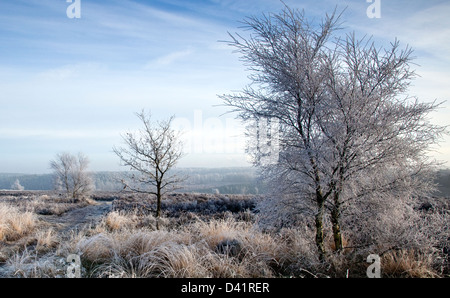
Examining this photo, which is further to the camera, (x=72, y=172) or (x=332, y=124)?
(x=72, y=172)

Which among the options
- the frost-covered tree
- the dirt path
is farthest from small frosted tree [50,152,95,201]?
the frost-covered tree

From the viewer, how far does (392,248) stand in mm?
4488

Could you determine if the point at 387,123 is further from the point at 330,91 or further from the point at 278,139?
the point at 278,139

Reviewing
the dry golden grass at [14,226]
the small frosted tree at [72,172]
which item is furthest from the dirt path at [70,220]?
the small frosted tree at [72,172]

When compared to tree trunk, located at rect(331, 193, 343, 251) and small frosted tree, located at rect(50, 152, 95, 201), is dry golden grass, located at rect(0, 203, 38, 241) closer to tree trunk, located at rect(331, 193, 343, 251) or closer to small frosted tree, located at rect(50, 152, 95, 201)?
tree trunk, located at rect(331, 193, 343, 251)

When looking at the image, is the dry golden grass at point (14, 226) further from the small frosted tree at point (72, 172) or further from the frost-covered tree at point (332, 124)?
the small frosted tree at point (72, 172)

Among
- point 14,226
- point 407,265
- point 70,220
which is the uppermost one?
point 407,265

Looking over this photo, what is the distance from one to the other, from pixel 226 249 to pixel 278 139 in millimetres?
2154

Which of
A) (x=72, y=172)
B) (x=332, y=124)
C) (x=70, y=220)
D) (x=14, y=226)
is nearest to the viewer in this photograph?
(x=332, y=124)

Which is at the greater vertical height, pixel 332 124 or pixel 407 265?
pixel 332 124

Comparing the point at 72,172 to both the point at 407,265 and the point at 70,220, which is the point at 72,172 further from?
the point at 407,265

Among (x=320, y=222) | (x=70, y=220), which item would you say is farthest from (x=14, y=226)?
(x=320, y=222)

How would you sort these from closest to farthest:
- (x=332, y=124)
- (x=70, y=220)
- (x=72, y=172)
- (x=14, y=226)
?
1. (x=332, y=124)
2. (x=14, y=226)
3. (x=70, y=220)
4. (x=72, y=172)
